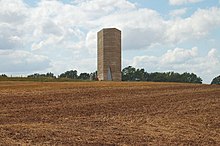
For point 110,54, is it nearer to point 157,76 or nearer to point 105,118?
point 105,118

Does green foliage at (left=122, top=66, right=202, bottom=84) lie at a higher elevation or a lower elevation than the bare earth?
higher

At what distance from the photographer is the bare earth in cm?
1466

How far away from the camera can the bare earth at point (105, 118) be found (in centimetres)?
1466

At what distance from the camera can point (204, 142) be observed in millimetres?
15227

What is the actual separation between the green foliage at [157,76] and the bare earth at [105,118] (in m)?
63.6

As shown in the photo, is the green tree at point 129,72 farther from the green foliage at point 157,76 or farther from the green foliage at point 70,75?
the green foliage at point 70,75

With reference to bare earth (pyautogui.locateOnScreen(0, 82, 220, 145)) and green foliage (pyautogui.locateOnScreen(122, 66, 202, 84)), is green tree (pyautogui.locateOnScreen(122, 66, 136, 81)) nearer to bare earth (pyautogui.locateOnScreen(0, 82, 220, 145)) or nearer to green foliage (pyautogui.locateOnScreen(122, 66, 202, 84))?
green foliage (pyautogui.locateOnScreen(122, 66, 202, 84))

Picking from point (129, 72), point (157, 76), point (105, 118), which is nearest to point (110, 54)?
point (105, 118)

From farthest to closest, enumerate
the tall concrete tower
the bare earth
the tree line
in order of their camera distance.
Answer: the tree line → the tall concrete tower → the bare earth

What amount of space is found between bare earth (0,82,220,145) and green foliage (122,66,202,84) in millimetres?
63570

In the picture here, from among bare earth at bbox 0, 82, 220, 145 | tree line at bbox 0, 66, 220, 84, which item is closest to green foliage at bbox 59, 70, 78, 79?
tree line at bbox 0, 66, 220, 84

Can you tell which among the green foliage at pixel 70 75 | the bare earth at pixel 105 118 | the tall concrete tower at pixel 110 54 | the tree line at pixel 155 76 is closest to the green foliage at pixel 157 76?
the tree line at pixel 155 76

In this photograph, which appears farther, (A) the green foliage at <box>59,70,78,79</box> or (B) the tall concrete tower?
(A) the green foliage at <box>59,70,78,79</box>

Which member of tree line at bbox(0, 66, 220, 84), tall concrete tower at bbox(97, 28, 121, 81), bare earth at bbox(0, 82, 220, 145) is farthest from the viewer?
tree line at bbox(0, 66, 220, 84)
